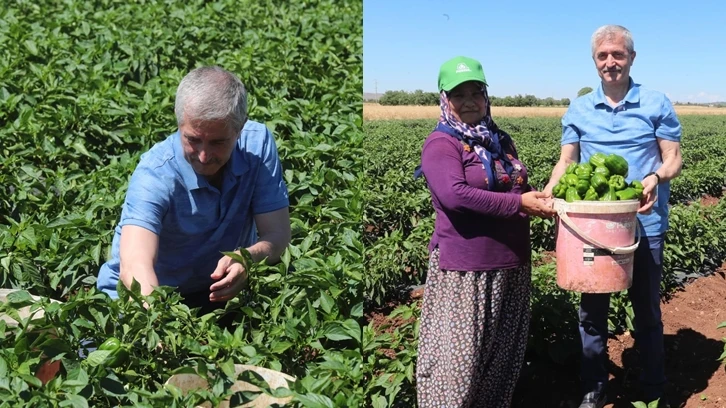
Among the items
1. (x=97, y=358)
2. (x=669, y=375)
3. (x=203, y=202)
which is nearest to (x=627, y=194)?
(x=669, y=375)

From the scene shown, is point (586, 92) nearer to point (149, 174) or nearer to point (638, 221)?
point (638, 221)

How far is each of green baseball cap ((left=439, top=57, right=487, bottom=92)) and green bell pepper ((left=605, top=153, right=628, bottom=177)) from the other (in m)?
0.50

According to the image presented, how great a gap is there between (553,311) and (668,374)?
584mm

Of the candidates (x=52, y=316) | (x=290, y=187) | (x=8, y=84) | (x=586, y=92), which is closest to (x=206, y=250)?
(x=52, y=316)

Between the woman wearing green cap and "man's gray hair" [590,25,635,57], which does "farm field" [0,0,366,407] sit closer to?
the woman wearing green cap

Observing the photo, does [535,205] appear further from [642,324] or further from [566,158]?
[642,324]

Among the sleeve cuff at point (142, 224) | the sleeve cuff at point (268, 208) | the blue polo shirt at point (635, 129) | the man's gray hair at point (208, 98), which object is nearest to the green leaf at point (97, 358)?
the sleeve cuff at point (142, 224)

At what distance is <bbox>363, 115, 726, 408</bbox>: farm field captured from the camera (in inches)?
125

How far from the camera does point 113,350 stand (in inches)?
79.7

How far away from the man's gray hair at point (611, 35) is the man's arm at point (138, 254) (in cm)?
165

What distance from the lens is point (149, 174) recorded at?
2.67 metres

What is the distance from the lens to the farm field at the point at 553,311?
319cm

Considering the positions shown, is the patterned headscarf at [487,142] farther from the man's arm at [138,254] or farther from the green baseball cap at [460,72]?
the man's arm at [138,254]

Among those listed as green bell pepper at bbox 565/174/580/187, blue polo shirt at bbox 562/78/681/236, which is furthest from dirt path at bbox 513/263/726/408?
green bell pepper at bbox 565/174/580/187
